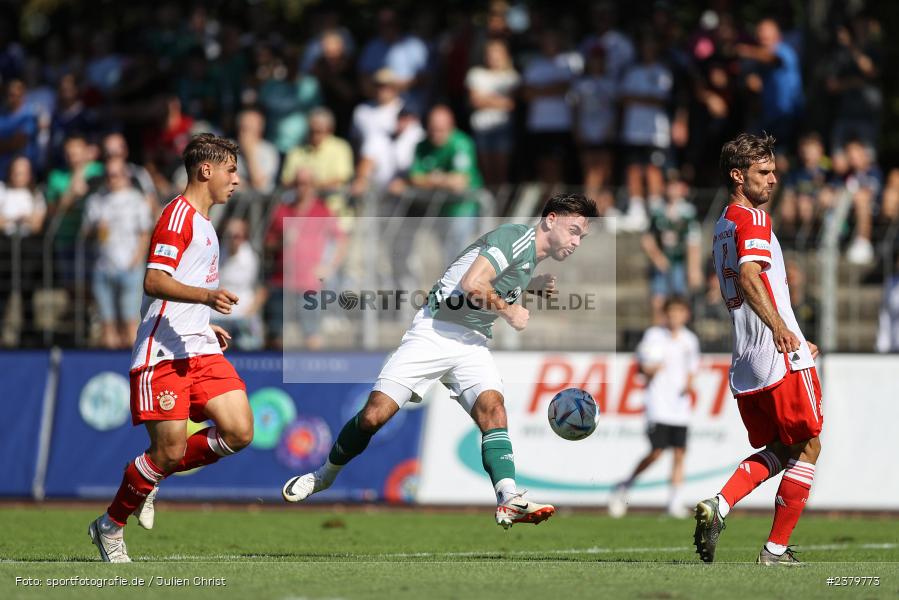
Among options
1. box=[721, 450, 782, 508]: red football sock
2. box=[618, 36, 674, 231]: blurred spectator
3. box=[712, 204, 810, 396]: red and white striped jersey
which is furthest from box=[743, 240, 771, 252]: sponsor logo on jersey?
box=[618, 36, 674, 231]: blurred spectator

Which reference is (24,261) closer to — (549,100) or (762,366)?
(549,100)

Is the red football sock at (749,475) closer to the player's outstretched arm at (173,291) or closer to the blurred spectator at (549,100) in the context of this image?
the player's outstretched arm at (173,291)

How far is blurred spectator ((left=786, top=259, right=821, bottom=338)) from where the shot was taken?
50.4 feet

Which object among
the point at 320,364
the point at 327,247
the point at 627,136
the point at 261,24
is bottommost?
the point at 320,364

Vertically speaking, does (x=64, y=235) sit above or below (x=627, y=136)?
below

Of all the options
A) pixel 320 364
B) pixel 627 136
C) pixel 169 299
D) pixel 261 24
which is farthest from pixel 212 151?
pixel 261 24

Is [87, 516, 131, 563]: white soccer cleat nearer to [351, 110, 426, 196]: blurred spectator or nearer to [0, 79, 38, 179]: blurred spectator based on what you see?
[351, 110, 426, 196]: blurred spectator

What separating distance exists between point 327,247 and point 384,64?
379 cm

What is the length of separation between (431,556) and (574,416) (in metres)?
1.48

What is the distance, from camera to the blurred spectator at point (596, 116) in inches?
686

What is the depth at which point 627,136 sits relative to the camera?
17.3 m

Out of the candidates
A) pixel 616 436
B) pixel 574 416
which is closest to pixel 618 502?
pixel 616 436

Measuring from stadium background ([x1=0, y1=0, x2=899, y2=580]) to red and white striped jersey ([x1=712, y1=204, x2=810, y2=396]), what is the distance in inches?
229

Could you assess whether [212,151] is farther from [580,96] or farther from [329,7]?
[329,7]
